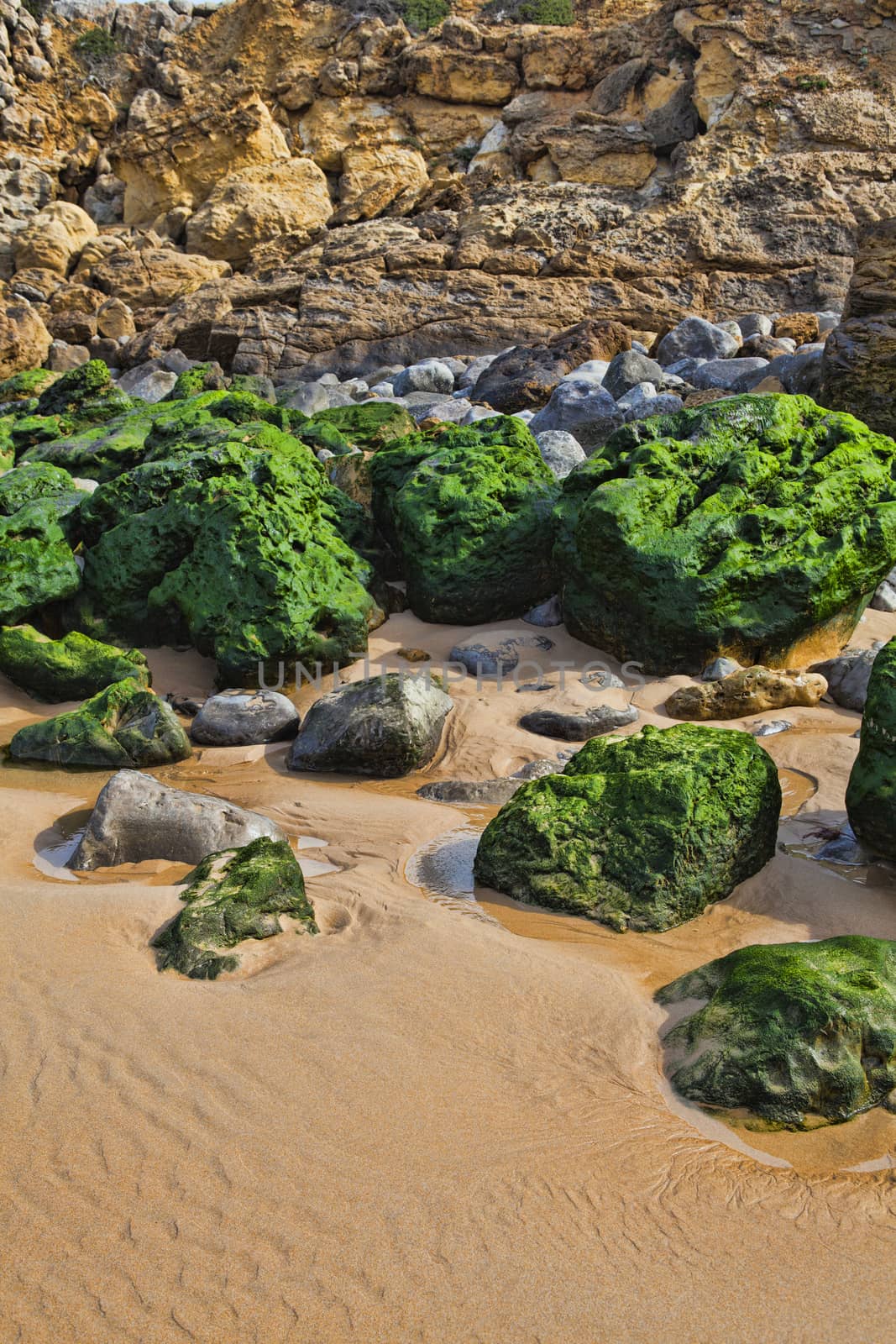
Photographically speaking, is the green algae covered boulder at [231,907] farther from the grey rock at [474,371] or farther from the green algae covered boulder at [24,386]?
the green algae covered boulder at [24,386]

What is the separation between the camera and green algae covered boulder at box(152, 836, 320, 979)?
2826mm

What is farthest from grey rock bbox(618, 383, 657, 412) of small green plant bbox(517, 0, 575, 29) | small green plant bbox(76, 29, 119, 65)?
small green plant bbox(76, 29, 119, 65)

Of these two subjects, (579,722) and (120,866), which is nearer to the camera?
(120,866)

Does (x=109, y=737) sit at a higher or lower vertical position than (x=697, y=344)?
lower

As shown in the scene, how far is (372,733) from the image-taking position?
4594 millimetres

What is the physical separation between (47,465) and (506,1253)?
7176 mm

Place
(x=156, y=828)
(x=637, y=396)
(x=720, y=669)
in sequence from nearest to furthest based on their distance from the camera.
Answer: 1. (x=156, y=828)
2. (x=720, y=669)
3. (x=637, y=396)

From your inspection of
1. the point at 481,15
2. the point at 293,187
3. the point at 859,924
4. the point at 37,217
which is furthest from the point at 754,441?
the point at 481,15

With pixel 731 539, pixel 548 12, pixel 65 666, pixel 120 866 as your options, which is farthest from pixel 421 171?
pixel 120 866

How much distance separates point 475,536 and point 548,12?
2303 centimetres

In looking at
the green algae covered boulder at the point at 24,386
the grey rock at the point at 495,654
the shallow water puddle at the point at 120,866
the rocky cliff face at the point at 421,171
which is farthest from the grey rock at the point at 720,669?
the green algae covered boulder at the point at 24,386

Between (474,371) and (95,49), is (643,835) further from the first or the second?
(95,49)

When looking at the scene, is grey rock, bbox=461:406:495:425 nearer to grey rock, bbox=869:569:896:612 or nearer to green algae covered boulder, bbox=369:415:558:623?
green algae covered boulder, bbox=369:415:558:623

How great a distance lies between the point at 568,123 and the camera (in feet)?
64.5
